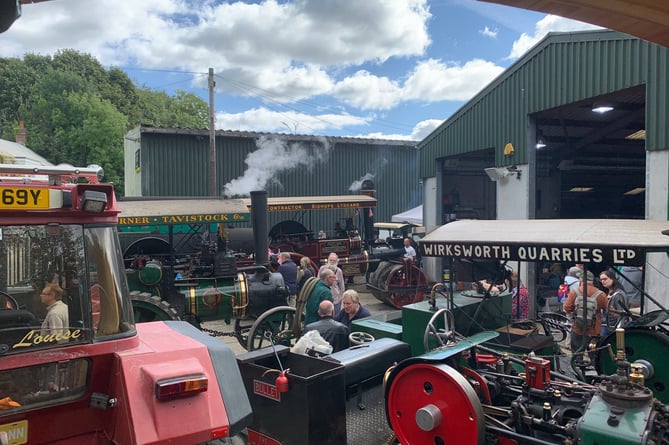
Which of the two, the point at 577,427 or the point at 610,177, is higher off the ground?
the point at 610,177

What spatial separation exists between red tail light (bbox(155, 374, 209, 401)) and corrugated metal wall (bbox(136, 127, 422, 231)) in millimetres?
14523

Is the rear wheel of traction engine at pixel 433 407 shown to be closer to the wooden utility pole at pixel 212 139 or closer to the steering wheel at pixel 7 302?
the steering wheel at pixel 7 302

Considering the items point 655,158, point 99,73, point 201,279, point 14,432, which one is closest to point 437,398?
point 14,432

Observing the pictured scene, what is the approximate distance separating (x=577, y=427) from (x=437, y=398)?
94 centimetres

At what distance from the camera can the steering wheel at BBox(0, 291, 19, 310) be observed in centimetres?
A: 235

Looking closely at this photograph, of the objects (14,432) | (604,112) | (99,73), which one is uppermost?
(99,73)

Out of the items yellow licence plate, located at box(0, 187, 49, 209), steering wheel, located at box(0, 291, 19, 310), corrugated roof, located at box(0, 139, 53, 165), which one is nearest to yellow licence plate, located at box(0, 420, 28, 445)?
A: steering wheel, located at box(0, 291, 19, 310)

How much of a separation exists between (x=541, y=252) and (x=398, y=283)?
771 cm

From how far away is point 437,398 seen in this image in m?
3.61

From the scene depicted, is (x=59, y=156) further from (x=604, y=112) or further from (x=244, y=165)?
(x=604, y=112)

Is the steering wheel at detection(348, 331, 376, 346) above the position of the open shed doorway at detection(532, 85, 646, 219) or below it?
below

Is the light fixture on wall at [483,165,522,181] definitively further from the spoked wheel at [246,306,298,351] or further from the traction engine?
the traction engine

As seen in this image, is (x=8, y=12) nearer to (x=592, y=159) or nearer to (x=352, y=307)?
(x=352, y=307)

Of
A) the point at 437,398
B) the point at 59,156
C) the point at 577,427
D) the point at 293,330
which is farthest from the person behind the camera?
the point at 59,156
